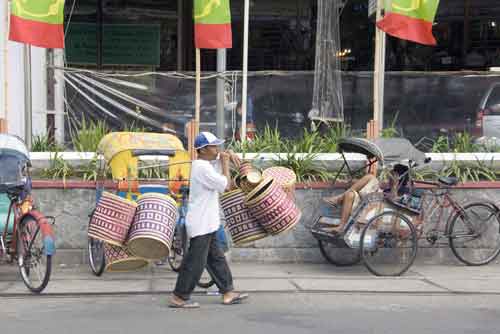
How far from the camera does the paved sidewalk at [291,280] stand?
27.0 feet

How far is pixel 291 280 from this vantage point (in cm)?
873

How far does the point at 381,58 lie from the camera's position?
10961mm

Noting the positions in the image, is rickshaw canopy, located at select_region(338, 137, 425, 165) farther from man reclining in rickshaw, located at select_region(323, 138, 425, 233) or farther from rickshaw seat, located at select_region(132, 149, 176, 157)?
rickshaw seat, located at select_region(132, 149, 176, 157)

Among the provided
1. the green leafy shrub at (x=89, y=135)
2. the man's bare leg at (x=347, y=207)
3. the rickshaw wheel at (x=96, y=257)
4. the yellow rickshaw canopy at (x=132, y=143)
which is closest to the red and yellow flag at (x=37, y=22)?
the green leafy shrub at (x=89, y=135)

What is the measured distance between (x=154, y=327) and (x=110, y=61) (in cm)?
1145

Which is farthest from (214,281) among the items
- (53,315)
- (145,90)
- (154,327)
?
(145,90)

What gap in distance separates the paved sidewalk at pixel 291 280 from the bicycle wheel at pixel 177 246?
15cm

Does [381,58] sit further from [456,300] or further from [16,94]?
[16,94]

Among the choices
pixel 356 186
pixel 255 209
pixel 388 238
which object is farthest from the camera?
pixel 356 186

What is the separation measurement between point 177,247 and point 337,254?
2.27m

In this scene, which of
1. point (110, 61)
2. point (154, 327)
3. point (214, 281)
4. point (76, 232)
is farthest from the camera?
point (110, 61)

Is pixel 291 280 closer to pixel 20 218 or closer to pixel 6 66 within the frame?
pixel 20 218

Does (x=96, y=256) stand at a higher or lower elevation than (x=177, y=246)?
lower

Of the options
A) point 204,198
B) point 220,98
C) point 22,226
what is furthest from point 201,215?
point 220,98
